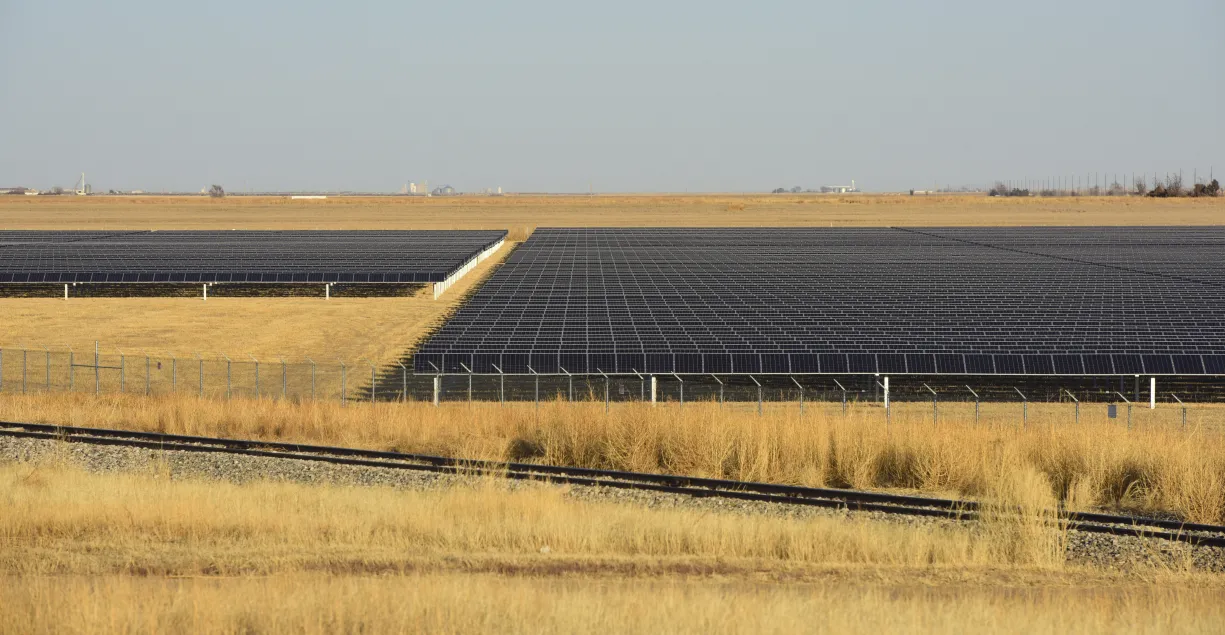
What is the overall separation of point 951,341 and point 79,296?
45093 millimetres

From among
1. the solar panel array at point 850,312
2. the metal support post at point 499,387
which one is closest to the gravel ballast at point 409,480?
the metal support post at point 499,387

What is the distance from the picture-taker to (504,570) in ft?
53.5

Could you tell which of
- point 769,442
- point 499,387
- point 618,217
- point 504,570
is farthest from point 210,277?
point 618,217

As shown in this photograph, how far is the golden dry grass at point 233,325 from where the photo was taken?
45.9 m

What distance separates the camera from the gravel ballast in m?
17.6

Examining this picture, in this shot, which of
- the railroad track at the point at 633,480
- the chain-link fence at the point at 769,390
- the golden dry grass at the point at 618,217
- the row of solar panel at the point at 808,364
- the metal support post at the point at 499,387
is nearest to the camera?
the railroad track at the point at 633,480

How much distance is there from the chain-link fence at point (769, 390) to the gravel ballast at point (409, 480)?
7886mm

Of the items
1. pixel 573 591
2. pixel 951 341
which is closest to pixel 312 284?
pixel 951 341

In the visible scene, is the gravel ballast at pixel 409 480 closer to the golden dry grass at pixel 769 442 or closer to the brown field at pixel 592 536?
the brown field at pixel 592 536

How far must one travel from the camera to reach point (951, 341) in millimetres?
39469

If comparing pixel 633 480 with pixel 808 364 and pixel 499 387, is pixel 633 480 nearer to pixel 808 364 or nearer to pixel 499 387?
pixel 808 364

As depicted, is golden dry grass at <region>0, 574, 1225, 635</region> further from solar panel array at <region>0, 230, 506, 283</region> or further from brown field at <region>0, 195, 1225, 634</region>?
solar panel array at <region>0, 230, 506, 283</region>

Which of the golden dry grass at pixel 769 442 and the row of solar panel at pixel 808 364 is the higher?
the row of solar panel at pixel 808 364

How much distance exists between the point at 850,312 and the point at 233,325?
2512 cm
